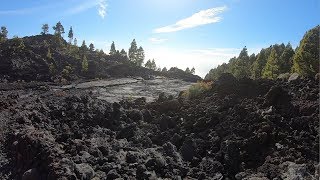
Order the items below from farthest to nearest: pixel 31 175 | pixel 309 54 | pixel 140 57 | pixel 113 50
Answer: pixel 113 50, pixel 140 57, pixel 309 54, pixel 31 175

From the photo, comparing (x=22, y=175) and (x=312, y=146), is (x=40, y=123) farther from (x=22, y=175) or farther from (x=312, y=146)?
(x=312, y=146)

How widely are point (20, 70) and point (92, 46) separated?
6590 centimetres

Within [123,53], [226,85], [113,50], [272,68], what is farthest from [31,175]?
[113,50]

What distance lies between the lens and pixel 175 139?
2719cm

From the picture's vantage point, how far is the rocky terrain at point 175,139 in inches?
780

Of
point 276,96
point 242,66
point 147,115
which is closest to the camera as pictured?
point 276,96

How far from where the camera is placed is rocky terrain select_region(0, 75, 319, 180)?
19.8 metres

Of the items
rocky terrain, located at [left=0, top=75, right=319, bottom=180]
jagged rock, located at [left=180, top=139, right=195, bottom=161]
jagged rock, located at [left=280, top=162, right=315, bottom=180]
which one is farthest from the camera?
jagged rock, located at [left=180, top=139, right=195, bottom=161]

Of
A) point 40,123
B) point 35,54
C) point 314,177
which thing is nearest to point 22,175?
point 40,123

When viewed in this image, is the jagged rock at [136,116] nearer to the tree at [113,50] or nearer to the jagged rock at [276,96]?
the jagged rock at [276,96]

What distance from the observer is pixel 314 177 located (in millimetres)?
17141

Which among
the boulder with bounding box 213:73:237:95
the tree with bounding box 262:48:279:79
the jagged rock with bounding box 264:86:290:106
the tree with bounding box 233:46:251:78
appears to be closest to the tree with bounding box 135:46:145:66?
the tree with bounding box 233:46:251:78

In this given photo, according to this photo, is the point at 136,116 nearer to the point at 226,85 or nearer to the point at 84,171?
the point at 226,85

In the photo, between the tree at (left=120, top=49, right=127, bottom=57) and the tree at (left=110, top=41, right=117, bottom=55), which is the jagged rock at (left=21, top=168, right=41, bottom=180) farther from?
the tree at (left=110, top=41, right=117, bottom=55)
